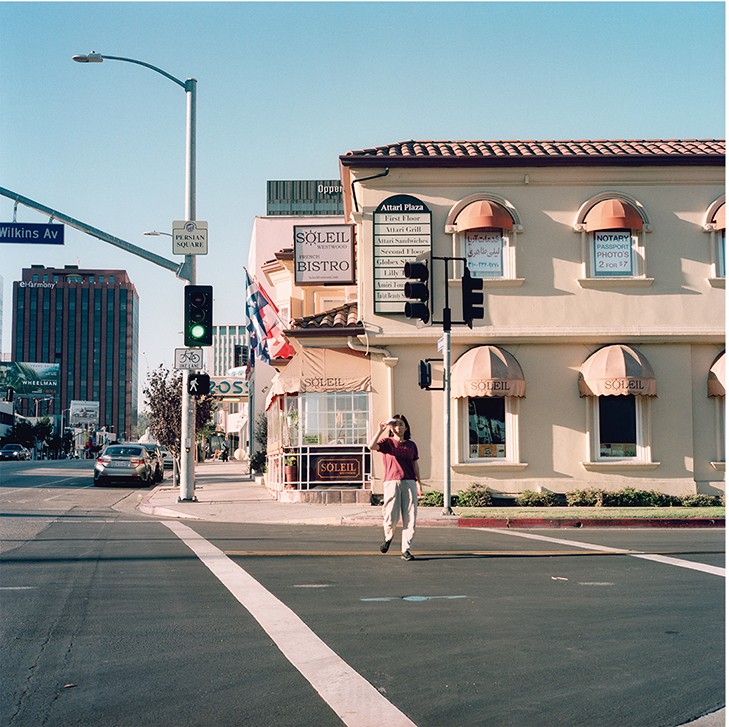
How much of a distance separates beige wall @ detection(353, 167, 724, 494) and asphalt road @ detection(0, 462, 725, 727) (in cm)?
880

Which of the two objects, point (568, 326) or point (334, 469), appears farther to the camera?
point (334, 469)

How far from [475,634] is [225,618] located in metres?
2.10

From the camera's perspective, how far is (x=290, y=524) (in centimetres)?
1850

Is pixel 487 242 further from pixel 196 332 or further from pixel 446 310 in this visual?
pixel 196 332

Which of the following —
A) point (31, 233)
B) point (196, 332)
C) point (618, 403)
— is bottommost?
point (618, 403)

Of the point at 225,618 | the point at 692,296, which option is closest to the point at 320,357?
the point at 692,296

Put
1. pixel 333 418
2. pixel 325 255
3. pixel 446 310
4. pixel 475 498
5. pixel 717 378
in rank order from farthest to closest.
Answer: pixel 325 255 < pixel 333 418 < pixel 717 378 < pixel 475 498 < pixel 446 310

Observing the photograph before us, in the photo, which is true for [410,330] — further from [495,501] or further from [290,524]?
[290,524]

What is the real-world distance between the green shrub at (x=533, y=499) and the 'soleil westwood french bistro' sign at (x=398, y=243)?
509 centimetres

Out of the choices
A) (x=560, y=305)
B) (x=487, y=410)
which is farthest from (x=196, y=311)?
(x=560, y=305)

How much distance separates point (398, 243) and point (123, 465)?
14.9m

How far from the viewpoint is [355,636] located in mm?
7371

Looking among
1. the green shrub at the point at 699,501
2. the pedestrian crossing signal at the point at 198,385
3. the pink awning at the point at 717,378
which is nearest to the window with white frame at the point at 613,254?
the pink awning at the point at 717,378

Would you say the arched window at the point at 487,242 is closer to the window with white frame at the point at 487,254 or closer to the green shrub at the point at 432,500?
the window with white frame at the point at 487,254
